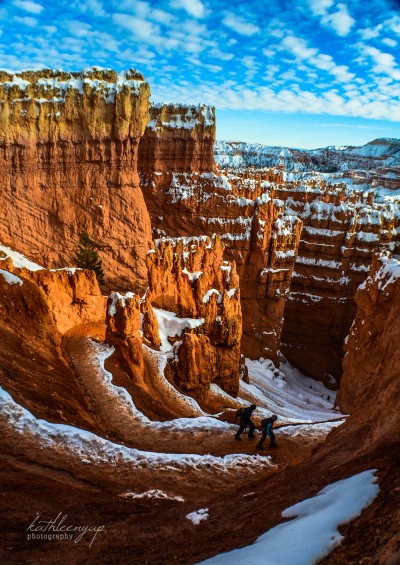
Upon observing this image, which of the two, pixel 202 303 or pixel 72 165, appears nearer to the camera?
pixel 202 303

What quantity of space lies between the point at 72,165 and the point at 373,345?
81.9ft

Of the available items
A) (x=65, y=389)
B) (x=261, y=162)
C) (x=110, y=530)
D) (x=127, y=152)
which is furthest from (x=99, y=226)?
(x=261, y=162)

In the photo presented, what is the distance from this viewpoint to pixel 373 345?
22.9 m

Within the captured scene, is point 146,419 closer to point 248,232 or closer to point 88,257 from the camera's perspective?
point 88,257

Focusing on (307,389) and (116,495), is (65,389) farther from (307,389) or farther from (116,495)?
(307,389)

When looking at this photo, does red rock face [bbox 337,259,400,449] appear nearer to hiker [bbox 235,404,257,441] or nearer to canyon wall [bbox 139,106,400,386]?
hiker [bbox 235,404,257,441]

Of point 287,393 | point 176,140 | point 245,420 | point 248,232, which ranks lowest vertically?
point 287,393

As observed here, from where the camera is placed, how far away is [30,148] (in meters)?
29.0

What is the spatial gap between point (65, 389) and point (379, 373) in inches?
388

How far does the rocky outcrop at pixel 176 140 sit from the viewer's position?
41500 millimetres

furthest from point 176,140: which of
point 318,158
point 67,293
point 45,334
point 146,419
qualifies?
point 318,158

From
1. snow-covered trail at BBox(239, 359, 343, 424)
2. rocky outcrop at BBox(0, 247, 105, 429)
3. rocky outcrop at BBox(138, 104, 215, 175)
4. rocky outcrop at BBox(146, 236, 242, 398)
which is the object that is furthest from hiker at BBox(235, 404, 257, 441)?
rocky outcrop at BBox(138, 104, 215, 175)

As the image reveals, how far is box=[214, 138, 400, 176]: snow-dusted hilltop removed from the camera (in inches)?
6265

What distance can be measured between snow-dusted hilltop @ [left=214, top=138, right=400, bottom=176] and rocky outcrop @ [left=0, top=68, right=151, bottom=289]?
124926mm
